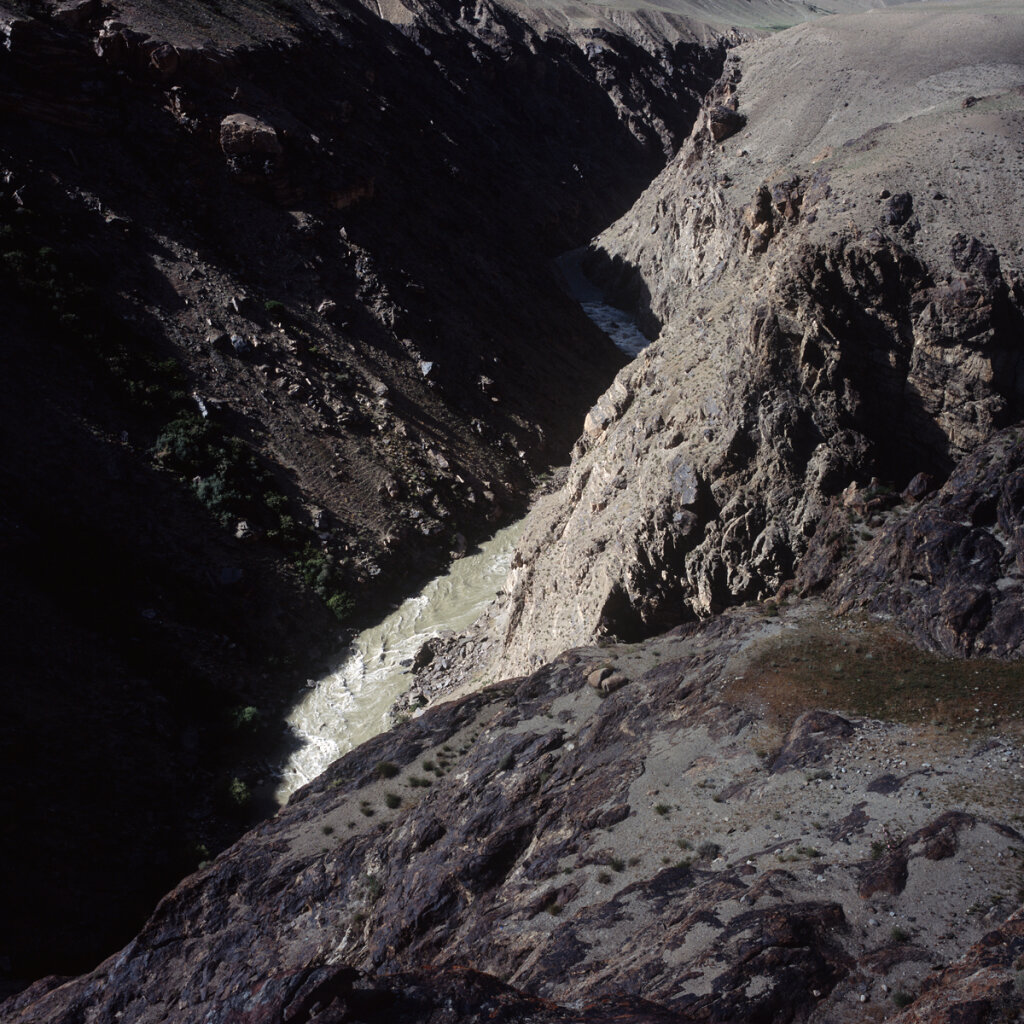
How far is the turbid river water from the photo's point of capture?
89.1ft

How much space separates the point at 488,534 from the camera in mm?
36625

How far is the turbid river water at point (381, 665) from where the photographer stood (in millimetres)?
27172

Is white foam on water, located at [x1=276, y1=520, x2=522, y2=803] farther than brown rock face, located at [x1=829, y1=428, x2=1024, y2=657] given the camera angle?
Yes

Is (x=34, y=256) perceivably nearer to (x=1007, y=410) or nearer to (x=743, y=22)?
(x=1007, y=410)

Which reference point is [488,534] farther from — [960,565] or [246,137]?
[246,137]

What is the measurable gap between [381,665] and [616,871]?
18.0 meters

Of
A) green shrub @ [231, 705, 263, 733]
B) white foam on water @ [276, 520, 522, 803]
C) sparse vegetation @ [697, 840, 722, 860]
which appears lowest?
sparse vegetation @ [697, 840, 722, 860]

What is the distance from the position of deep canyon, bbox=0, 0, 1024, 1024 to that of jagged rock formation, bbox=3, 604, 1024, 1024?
77mm

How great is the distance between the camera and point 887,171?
24000 millimetres

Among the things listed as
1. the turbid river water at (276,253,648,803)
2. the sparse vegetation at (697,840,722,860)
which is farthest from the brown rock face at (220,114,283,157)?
the sparse vegetation at (697,840,722,860)

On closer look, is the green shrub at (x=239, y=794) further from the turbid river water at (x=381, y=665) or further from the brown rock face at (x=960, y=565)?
the brown rock face at (x=960, y=565)

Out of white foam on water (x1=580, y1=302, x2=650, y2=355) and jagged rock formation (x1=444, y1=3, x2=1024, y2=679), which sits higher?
white foam on water (x1=580, y1=302, x2=650, y2=355)

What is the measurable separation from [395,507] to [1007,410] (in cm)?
2335

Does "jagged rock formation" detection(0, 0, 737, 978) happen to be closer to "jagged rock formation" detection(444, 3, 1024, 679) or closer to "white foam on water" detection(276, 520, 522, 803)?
"white foam on water" detection(276, 520, 522, 803)
